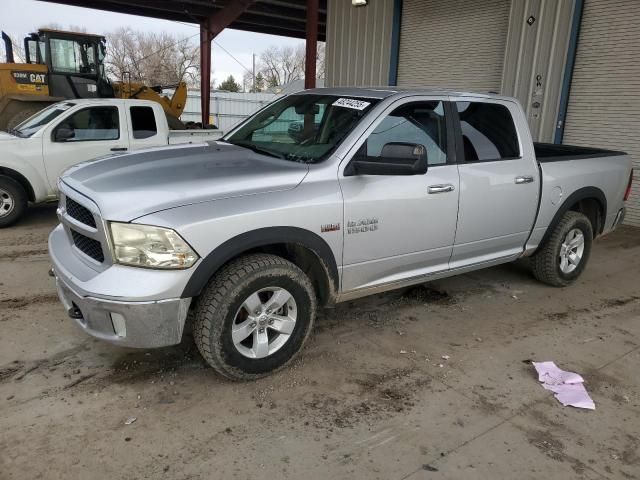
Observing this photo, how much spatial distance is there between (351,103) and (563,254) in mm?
2866

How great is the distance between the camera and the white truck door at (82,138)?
7.16m

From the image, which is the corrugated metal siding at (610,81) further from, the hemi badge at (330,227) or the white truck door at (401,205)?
the hemi badge at (330,227)

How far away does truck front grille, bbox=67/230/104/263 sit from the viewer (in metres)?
2.99

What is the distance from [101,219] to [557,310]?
3.97m

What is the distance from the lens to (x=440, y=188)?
3887mm

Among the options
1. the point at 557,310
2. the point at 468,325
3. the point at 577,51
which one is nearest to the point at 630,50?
the point at 577,51

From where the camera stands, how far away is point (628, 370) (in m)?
3.71

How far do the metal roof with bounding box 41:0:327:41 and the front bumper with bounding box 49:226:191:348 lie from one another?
15340mm

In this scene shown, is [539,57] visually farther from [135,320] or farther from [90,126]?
[135,320]

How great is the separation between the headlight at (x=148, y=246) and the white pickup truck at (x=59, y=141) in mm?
4102

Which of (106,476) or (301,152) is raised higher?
(301,152)

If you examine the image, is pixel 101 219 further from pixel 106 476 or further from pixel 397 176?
pixel 397 176

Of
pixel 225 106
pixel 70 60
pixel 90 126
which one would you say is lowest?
pixel 90 126

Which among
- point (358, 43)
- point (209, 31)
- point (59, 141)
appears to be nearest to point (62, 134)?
point (59, 141)
